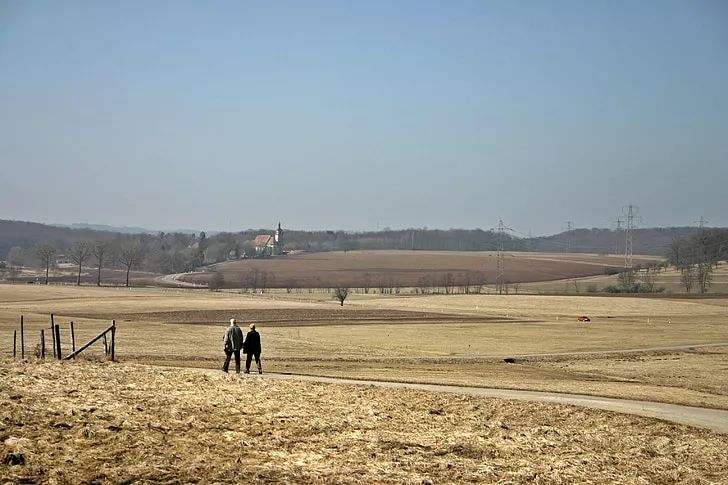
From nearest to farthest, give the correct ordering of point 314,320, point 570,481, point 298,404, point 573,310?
point 570,481 < point 298,404 < point 314,320 < point 573,310

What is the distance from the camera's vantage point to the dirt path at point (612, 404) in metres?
22.2

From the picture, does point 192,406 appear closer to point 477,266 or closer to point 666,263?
point 477,266

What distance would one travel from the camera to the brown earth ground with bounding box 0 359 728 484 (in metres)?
13.9

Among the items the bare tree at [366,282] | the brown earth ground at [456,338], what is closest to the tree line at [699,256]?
the brown earth ground at [456,338]

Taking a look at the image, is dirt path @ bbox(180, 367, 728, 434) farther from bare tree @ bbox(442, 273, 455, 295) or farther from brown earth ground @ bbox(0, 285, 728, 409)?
bare tree @ bbox(442, 273, 455, 295)

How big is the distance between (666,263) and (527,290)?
50934 millimetres

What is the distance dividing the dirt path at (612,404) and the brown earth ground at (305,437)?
4.46ft

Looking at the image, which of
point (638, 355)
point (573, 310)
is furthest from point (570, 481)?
point (573, 310)

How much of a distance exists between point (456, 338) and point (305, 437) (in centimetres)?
4072

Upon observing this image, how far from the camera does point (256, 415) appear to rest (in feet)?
60.8

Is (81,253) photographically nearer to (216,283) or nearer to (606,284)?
(216,283)

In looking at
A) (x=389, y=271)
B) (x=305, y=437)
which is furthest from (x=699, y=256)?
(x=305, y=437)

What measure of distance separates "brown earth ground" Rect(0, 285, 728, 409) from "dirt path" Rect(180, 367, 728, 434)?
1.48 metres

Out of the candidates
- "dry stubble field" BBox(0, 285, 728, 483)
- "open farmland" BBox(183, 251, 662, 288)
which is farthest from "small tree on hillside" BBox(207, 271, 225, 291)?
"dry stubble field" BBox(0, 285, 728, 483)
